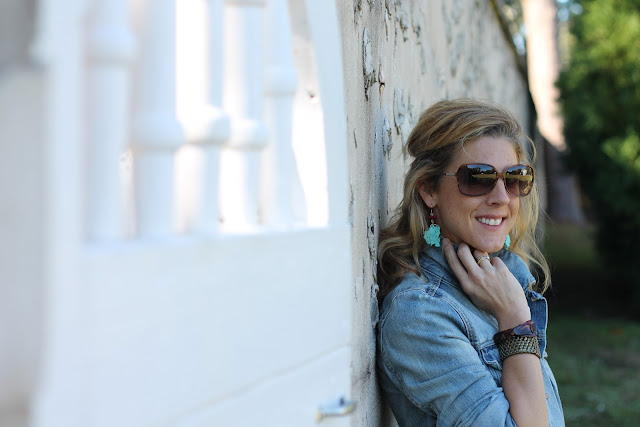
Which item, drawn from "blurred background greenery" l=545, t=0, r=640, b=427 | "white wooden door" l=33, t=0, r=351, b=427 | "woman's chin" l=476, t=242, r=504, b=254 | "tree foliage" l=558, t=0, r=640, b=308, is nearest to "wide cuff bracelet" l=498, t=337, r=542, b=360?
"woman's chin" l=476, t=242, r=504, b=254

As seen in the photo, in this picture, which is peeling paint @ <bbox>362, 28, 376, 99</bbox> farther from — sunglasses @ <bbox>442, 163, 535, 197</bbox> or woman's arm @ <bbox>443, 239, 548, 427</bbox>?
woman's arm @ <bbox>443, 239, 548, 427</bbox>

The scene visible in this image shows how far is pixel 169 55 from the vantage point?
102 centimetres

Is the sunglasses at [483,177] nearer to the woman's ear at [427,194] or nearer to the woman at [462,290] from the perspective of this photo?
the woman at [462,290]

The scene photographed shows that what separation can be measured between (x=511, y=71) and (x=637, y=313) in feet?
10.4

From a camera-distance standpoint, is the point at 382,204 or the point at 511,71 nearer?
the point at 382,204

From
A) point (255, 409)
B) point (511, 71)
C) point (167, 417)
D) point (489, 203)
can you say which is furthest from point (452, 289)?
→ point (511, 71)

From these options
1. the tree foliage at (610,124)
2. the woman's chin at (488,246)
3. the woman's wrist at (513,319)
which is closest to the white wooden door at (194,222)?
the woman's wrist at (513,319)

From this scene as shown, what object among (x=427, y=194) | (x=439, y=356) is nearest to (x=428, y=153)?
(x=427, y=194)

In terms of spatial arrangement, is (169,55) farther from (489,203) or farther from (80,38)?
(489,203)

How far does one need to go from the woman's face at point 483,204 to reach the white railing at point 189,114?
0.87m

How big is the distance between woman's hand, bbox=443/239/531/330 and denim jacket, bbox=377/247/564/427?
36mm

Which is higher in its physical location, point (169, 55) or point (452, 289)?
point (169, 55)

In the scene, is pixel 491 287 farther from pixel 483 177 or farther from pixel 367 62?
pixel 367 62

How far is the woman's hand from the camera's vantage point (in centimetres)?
197
